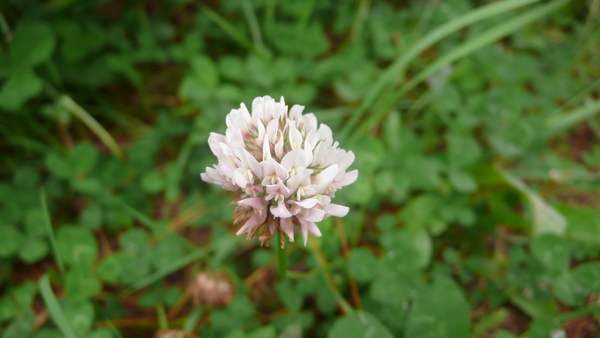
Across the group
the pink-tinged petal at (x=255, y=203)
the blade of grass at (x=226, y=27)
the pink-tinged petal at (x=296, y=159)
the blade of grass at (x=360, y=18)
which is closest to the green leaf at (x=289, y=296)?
the pink-tinged petal at (x=255, y=203)

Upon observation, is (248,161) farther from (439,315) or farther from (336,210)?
(439,315)

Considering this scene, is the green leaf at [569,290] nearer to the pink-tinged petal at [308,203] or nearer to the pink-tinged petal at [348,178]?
the pink-tinged petal at [348,178]

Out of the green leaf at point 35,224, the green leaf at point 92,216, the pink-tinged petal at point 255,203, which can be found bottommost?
the pink-tinged petal at point 255,203

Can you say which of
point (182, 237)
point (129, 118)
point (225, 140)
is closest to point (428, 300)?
point (225, 140)

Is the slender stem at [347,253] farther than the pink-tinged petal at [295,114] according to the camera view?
Yes

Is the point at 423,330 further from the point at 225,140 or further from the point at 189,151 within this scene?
the point at 189,151

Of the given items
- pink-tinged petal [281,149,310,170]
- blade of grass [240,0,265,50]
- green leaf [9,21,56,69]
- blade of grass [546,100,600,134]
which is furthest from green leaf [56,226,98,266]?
blade of grass [546,100,600,134]

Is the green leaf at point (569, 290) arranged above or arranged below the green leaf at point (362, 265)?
below
